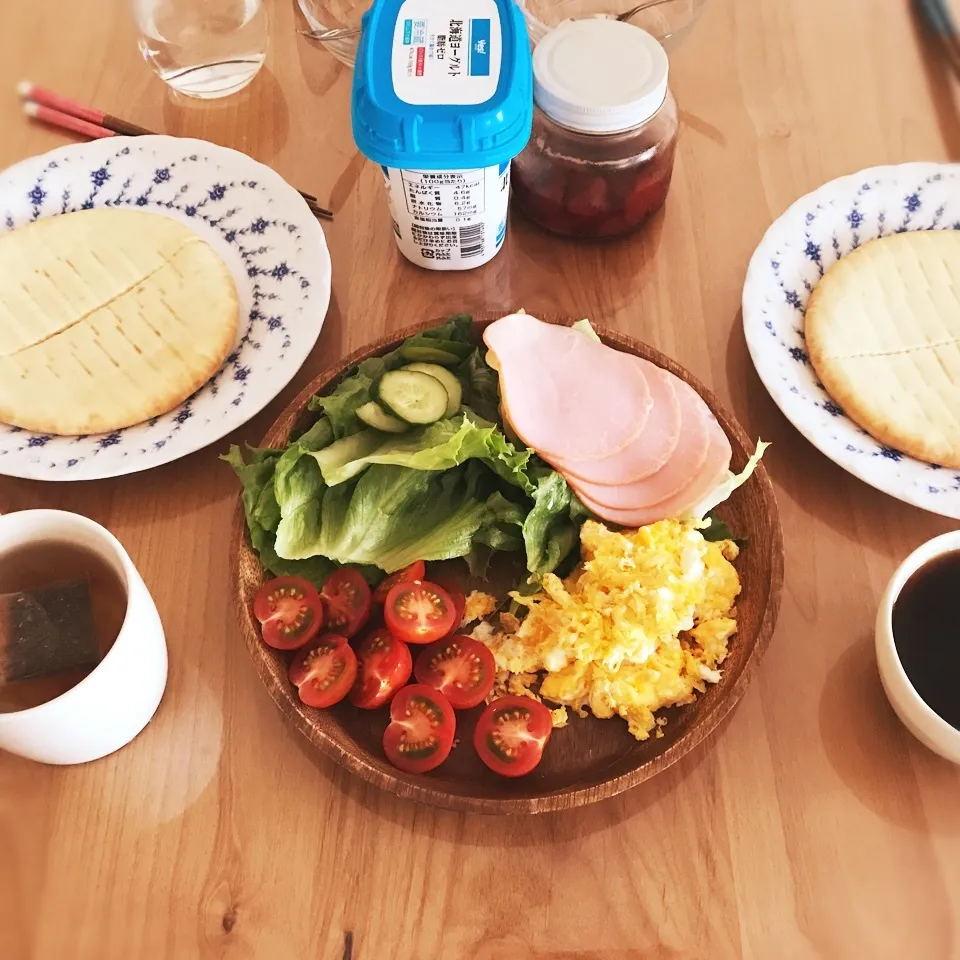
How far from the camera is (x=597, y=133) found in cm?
137

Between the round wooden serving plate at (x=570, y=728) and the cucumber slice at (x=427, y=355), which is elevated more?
the cucumber slice at (x=427, y=355)

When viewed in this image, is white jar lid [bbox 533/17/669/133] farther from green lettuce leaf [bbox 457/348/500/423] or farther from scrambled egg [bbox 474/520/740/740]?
scrambled egg [bbox 474/520/740/740]

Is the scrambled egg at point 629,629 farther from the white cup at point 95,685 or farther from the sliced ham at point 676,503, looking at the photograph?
the white cup at point 95,685

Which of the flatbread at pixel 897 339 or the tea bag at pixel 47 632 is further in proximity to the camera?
the flatbread at pixel 897 339

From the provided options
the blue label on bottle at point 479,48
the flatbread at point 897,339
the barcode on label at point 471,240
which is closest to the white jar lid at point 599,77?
the blue label on bottle at point 479,48

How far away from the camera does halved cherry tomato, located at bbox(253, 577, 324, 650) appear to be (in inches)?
44.6

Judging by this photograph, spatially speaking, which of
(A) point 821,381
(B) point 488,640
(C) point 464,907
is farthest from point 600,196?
(C) point 464,907

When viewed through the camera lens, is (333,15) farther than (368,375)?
Yes

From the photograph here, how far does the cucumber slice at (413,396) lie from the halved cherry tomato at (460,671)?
330 millimetres

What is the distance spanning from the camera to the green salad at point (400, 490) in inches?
47.5

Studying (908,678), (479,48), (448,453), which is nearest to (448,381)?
(448,453)

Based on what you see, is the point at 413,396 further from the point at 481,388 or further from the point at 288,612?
the point at 288,612

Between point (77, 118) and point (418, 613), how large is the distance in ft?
4.39

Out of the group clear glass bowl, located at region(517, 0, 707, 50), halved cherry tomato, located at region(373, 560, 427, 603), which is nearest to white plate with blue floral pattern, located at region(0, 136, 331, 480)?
halved cherry tomato, located at region(373, 560, 427, 603)
